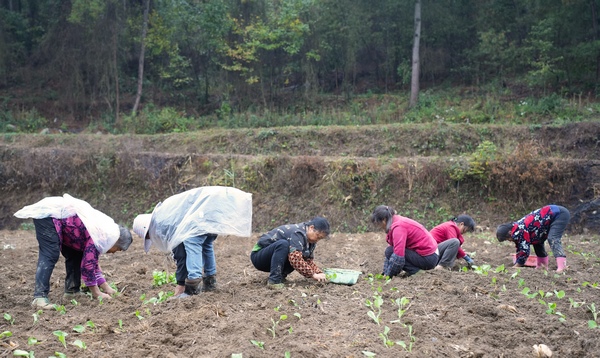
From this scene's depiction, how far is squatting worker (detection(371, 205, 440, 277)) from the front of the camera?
732cm

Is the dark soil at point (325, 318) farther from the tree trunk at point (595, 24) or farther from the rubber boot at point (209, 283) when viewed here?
the tree trunk at point (595, 24)

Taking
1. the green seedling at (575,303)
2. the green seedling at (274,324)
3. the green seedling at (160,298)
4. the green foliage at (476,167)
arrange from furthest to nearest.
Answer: the green foliage at (476,167) → the green seedling at (160,298) → the green seedling at (575,303) → the green seedling at (274,324)

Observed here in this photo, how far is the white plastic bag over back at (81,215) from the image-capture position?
Result: 22.3 feet

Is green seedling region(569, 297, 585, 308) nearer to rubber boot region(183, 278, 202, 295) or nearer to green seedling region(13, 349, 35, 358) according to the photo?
rubber boot region(183, 278, 202, 295)

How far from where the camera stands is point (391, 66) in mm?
29078

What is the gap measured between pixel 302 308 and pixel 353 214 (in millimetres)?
10812

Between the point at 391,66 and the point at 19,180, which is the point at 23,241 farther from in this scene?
the point at 391,66

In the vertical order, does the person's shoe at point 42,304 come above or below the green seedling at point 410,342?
below

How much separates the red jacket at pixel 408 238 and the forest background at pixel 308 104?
8.78 m

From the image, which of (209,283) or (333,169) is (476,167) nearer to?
(333,169)

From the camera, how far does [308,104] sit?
2719cm

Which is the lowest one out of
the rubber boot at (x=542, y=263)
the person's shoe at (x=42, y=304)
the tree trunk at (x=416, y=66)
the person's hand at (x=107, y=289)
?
the rubber boot at (x=542, y=263)

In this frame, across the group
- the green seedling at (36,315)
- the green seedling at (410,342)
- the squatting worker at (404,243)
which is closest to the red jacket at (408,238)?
the squatting worker at (404,243)

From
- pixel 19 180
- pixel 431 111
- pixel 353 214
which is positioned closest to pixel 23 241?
pixel 19 180
